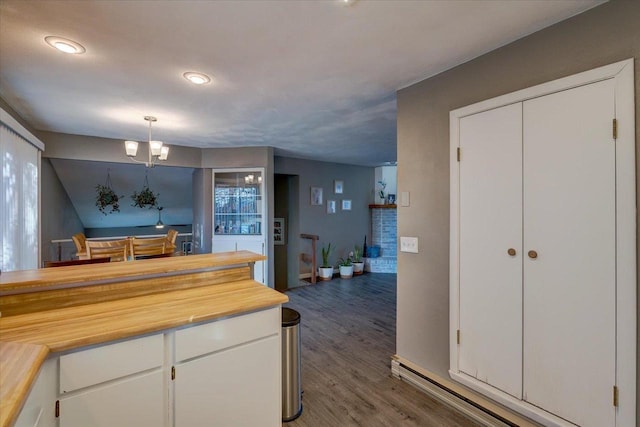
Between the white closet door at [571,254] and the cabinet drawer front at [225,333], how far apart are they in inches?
60.1

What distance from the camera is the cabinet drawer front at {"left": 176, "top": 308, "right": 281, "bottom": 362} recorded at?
145cm

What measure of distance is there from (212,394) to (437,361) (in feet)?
5.29

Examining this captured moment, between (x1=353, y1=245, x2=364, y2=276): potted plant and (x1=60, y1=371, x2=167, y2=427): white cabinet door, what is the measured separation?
5.25m

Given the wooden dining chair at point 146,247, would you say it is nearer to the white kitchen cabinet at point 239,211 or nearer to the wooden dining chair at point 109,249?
the wooden dining chair at point 109,249

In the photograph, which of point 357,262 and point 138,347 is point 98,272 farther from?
point 357,262

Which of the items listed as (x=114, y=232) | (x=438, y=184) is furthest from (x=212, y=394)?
(x=114, y=232)

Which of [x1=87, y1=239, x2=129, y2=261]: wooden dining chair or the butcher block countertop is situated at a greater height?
the butcher block countertop

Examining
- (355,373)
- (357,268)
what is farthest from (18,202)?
(357,268)

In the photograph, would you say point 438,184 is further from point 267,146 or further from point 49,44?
point 267,146

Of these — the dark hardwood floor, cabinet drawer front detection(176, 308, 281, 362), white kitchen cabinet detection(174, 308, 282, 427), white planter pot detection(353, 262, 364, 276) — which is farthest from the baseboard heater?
white planter pot detection(353, 262, 364, 276)

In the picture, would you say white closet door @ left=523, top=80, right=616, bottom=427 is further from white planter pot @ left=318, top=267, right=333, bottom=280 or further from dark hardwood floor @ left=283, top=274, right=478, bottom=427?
white planter pot @ left=318, top=267, right=333, bottom=280

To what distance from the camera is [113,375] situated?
4.17 feet

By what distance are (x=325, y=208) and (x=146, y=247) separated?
11.7ft

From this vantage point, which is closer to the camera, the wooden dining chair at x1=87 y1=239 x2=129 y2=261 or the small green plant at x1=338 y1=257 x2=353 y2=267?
the wooden dining chair at x1=87 y1=239 x2=129 y2=261
